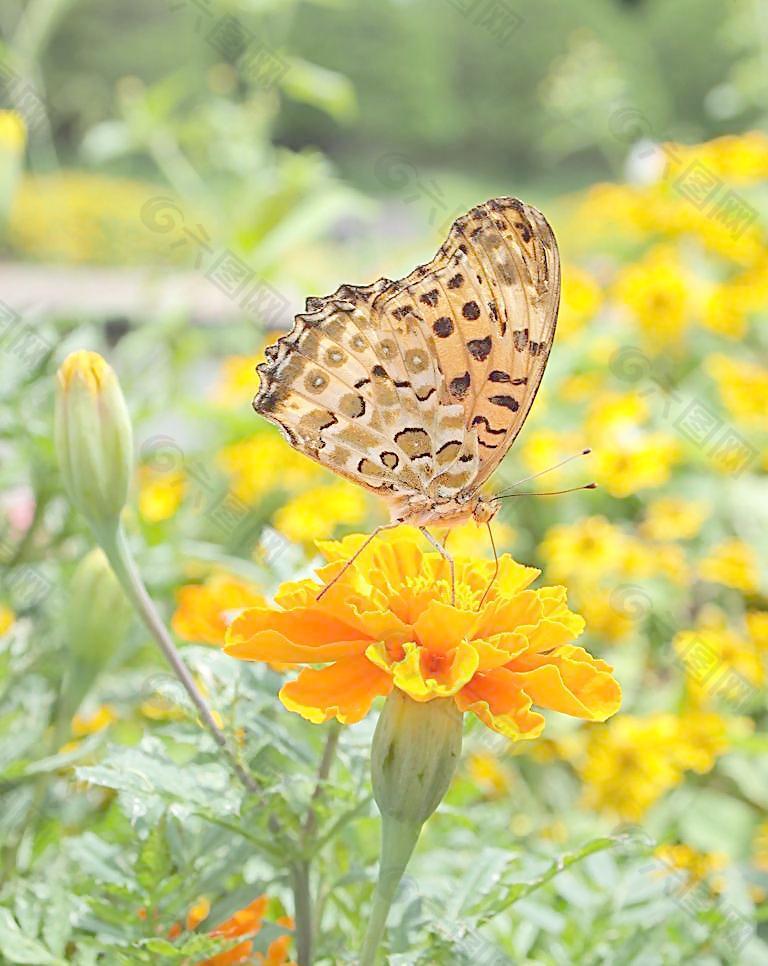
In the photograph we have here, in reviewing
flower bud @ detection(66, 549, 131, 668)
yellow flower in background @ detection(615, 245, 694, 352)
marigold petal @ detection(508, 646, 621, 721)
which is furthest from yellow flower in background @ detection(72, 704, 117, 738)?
yellow flower in background @ detection(615, 245, 694, 352)

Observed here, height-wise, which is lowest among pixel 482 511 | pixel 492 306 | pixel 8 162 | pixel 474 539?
pixel 474 539

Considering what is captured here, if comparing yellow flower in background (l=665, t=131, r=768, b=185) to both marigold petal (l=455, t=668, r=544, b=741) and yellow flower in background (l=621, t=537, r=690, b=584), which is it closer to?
yellow flower in background (l=621, t=537, r=690, b=584)

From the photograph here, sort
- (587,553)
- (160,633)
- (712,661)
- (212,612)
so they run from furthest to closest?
(587,553), (712,661), (212,612), (160,633)

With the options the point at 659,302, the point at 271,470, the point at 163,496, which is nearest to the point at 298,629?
the point at 163,496

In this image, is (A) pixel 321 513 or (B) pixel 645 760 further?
(A) pixel 321 513

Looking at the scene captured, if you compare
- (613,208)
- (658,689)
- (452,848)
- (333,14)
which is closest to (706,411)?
(658,689)

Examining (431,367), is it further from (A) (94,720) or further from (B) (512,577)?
(A) (94,720)

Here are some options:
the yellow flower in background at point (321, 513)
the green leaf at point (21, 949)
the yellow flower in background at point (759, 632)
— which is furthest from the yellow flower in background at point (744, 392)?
the green leaf at point (21, 949)
